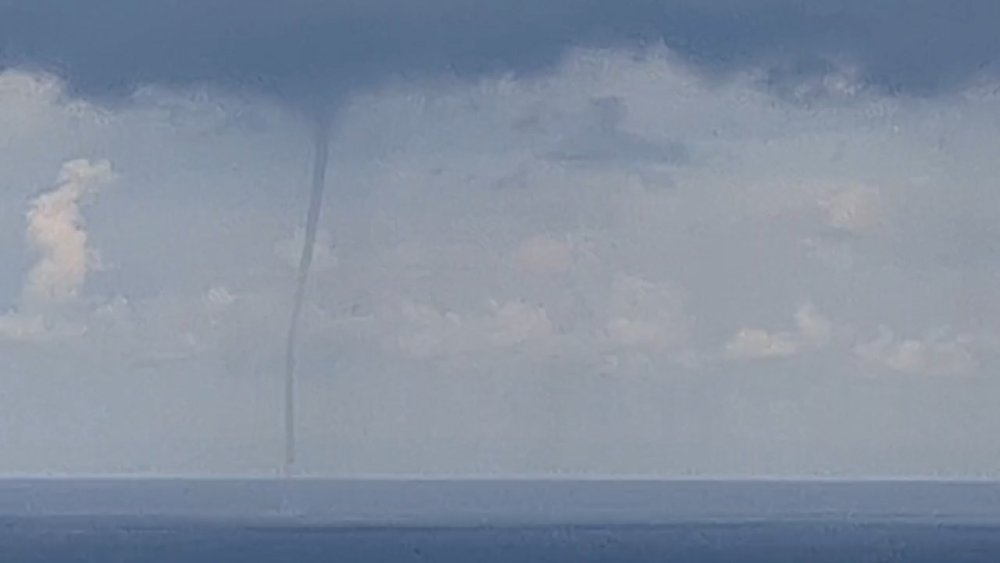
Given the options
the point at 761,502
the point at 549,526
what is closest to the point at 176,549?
the point at 549,526

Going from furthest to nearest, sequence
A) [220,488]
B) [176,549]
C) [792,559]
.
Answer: [220,488], [176,549], [792,559]

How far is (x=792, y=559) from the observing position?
4866 centimetres

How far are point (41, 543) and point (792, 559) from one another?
2034cm

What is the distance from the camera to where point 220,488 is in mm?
145875

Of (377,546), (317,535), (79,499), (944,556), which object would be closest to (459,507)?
(79,499)

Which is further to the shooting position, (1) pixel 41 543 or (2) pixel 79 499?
(2) pixel 79 499

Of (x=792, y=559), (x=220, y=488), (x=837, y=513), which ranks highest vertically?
(x=220, y=488)

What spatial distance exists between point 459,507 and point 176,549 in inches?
2051

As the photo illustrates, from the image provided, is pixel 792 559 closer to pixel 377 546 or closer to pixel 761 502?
pixel 377 546

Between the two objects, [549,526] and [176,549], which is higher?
[549,526]

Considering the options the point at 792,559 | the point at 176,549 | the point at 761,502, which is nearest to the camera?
the point at 792,559

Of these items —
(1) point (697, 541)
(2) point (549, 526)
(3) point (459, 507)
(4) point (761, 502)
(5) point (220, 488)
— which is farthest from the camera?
(5) point (220, 488)

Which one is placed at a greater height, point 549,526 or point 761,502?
point 761,502

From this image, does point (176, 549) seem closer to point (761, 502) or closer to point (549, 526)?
point (549, 526)
